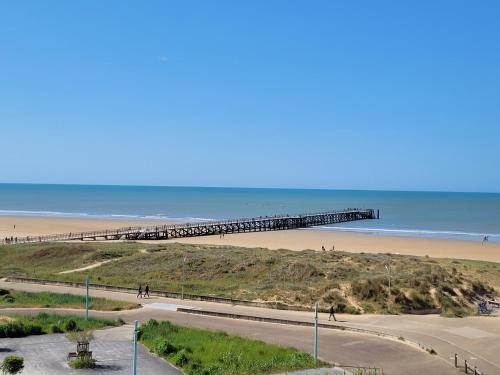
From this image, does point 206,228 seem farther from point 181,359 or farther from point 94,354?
point 181,359

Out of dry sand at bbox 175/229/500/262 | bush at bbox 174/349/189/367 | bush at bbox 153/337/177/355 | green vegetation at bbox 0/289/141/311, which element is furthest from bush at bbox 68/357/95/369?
dry sand at bbox 175/229/500/262

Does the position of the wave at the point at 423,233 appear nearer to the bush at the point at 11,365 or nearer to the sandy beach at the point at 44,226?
the sandy beach at the point at 44,226

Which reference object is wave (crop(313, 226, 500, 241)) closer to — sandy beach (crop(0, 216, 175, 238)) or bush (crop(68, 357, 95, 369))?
sandy beach (crop(0, 216, 175, 238))

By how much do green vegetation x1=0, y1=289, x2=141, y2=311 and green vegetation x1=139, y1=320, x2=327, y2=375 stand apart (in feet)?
19.8

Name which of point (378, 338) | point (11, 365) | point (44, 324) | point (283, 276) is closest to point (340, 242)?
point (283, 276)

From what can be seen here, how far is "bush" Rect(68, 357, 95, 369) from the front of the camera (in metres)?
17.4

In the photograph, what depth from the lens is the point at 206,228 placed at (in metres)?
77.9

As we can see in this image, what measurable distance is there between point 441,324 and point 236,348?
10613 millimetres

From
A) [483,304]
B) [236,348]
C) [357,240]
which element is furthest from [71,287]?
[357,240]

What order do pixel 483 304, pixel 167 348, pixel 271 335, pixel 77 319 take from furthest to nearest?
1. pixel 483 304
2. pixel 77 319
3. pixel 271 335
4. pixel 167 348

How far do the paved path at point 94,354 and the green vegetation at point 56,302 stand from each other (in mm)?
5252

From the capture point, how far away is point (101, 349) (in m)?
19.9

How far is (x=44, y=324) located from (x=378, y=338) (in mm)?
13418

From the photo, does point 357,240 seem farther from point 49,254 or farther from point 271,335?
point 271,335
